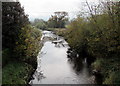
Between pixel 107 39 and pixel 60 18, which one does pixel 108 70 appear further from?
pixel 60 18

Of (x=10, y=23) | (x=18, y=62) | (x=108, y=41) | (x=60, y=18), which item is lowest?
(x=18, y=62)

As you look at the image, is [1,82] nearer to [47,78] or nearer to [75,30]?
[47,78]

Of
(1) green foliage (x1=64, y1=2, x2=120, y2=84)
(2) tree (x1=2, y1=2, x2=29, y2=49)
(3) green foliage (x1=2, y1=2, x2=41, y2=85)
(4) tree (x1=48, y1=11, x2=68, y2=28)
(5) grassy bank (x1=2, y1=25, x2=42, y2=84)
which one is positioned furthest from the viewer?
(4) tree (x1=48, y1=11, x2=68, y2=28)

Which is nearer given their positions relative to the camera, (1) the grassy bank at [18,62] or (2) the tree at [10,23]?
(1) the grassy bank at [18,62]

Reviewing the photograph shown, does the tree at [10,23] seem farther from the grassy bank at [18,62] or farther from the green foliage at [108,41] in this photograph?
the green foliage at [108,41]

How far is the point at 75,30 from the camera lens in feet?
80.7

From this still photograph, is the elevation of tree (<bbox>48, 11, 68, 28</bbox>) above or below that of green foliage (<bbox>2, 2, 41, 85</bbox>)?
above

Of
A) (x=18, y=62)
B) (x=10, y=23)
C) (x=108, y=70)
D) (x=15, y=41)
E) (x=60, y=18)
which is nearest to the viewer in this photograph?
(x=108, y=70)

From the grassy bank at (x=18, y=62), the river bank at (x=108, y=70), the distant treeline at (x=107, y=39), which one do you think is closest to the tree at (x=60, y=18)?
the distant treeline at (x=107, y=39)

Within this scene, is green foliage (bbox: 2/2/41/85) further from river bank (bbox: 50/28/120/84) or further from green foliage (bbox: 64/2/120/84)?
green foliage (bbox: 64/2/120/84)

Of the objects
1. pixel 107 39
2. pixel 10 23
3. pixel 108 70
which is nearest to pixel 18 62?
pixel 10 23

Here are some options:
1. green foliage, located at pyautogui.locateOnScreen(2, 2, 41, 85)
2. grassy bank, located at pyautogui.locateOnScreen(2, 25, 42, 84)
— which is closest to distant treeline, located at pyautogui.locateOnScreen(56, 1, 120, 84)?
grassy bank, located at pyautogui.locateOnScreen(2, 25, 42, 84)

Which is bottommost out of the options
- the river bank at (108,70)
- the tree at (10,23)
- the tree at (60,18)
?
the river bank at (108,70)

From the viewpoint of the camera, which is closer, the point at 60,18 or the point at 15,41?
the point at 15,41
